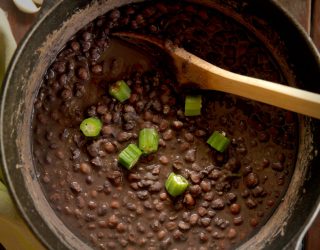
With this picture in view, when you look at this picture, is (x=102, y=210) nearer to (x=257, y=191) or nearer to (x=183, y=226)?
(x=183, y=226)

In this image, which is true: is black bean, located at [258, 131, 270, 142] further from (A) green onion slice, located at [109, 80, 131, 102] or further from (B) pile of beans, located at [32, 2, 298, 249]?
(A) green onion slice, located at [109, 80, 131, 102]

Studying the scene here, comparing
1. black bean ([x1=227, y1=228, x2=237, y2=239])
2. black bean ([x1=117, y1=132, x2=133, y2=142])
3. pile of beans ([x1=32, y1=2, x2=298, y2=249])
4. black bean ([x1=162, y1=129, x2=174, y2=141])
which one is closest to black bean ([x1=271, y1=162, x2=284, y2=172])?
pile of beans ([x1=32, y1=2, x2=298, y2=249])

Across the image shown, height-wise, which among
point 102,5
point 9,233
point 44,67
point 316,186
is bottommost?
point 9,233

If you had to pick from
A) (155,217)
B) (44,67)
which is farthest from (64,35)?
(155,217)

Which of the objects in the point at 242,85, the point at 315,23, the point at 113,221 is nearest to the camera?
the point at 242,85

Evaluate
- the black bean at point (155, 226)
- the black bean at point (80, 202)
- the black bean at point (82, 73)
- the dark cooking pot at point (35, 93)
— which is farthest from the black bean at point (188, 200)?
the black bean at point (82, 73)

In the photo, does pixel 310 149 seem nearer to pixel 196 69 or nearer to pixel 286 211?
pixel 286 211

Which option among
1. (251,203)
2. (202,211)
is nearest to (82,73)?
(202,211)
